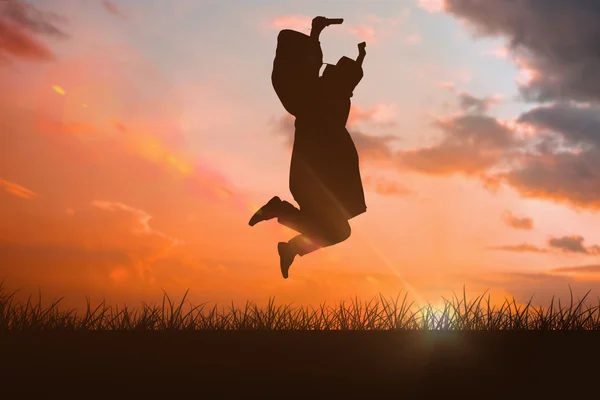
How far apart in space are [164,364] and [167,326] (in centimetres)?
235

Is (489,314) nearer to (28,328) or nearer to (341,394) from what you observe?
(341,394)

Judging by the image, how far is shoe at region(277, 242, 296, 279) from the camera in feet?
25.5

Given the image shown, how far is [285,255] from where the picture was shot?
25.5 ft

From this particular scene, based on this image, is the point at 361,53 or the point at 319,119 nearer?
the point at 319,119

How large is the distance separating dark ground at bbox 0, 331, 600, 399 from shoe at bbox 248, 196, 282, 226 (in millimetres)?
1505

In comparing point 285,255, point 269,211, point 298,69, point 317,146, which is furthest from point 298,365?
point 298,69

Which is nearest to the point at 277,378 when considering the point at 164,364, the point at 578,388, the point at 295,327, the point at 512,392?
the point at 164,364

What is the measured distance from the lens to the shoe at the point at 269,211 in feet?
25.4

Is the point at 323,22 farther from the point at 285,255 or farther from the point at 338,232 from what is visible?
the point at 285,255

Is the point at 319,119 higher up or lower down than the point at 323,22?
lower down

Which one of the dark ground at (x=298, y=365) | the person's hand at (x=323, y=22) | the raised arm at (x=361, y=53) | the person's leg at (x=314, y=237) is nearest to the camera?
the dark ground at (x=298, y=365)

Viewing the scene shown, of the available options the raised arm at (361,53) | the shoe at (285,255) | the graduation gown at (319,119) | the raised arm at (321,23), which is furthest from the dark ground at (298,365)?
the raised arm at (321,23)

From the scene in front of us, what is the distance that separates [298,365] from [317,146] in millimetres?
2922

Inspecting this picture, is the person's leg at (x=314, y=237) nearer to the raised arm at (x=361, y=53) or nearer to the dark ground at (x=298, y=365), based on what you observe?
the dark ground at (x=298, y=365)
